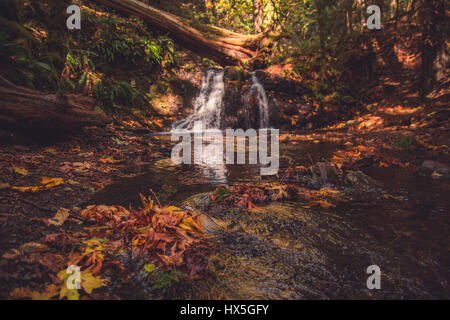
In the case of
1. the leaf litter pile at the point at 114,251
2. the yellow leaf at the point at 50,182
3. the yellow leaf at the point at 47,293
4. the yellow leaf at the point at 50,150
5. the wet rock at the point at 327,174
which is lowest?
the yellow leaf at the point at 47,293

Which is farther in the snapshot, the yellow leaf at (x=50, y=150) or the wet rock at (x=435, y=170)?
the yellow leaf at (x=50, y=150)

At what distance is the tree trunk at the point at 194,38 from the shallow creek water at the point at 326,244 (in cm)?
1080

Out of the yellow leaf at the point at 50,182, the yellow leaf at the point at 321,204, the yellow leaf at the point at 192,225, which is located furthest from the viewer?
the yellow leaf at the point at 50,182

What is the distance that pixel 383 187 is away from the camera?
2.87m

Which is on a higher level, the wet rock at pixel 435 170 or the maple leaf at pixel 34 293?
the wet rock at pixel 435 170

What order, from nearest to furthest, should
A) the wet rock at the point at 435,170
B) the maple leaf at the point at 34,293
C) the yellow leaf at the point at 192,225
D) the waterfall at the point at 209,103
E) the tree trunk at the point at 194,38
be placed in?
1. the maple leaf at the point at 34,293
2. the yellow leaf at the point at 192,225
3. the wet rock at the point at 435,170
4. the waterfall at the point at 209,103
5. the tree trunk at the point at 194,38

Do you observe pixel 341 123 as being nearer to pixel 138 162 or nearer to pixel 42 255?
pixel 138 162

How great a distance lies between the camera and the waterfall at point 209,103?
9.90 m

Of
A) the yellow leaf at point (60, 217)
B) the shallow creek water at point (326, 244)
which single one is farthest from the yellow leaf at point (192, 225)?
the yellow leaf at point (60, 217)

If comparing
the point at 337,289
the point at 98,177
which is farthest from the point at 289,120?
the point at 337,289

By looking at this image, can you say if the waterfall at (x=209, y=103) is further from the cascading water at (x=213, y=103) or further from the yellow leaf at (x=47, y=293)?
the yellow leaf at (x=47, y=293)

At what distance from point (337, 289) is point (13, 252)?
189 cm

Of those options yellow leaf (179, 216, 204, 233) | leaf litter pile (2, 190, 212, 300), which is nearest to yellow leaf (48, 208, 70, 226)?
leaf litter pile (2, 190, 212, 300)

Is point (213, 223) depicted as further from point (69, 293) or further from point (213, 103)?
point (213, 103)
